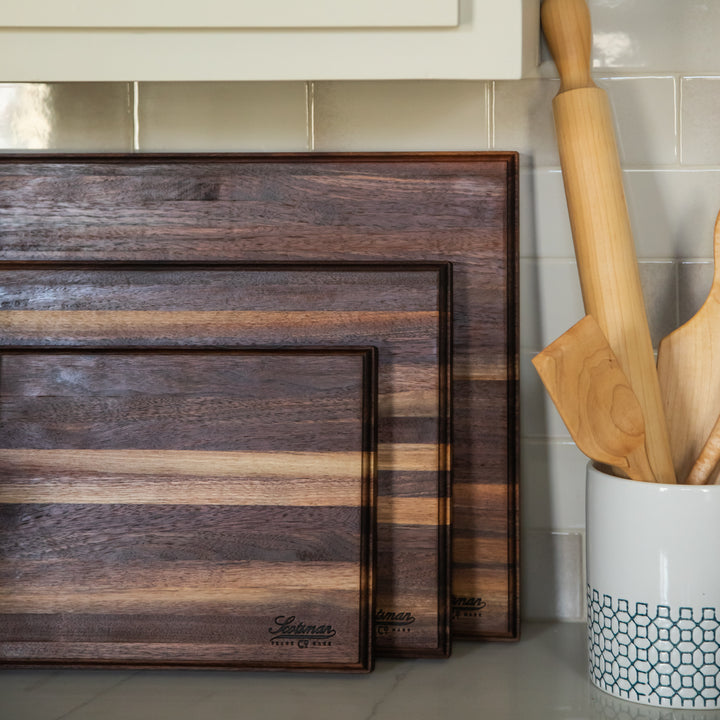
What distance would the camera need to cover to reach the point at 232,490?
78 cm

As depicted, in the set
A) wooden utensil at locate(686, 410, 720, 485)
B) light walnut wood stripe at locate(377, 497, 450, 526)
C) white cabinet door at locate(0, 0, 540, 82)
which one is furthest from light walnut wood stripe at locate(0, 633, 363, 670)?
white cabinet door at locate(0, 0, 540, 82)

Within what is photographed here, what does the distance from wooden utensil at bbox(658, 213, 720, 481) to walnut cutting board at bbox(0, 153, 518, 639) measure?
0.16 m

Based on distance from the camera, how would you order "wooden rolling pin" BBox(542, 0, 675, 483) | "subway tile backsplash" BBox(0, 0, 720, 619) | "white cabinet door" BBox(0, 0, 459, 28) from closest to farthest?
"white cabinet door" BBox(0, 0, 459, 28) → "wooden rolling pin" BBox(542, 0, 675, 483) → "subway tile backsplash" BBox(0, 0, 720, 619)

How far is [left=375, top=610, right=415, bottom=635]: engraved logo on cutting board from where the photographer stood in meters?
0.79

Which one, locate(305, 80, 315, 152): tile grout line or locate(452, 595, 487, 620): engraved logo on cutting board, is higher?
locate(305, 80, 315, 152): tile grout line

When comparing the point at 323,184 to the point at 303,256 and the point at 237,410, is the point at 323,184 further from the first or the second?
the point at 237,410

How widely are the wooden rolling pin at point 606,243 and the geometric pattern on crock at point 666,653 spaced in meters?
0.13

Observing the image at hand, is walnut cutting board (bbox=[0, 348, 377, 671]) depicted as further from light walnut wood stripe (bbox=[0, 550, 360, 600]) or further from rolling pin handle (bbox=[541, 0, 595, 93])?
rolling pin handle (bbox=[541, 0, 595, 93])

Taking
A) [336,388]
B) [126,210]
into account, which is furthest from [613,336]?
[126,210]

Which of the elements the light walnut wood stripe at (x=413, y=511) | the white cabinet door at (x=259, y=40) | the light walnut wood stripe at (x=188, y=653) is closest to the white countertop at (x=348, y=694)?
the light walnut wood stripe at (x=188, y=653)

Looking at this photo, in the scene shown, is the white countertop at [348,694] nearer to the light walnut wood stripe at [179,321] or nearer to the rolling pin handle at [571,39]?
the light walnut wood stripe at [179,321]

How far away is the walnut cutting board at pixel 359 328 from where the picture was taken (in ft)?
2.60

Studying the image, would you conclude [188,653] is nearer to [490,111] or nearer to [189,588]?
[189,588]

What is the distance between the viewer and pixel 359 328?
2.66ft
